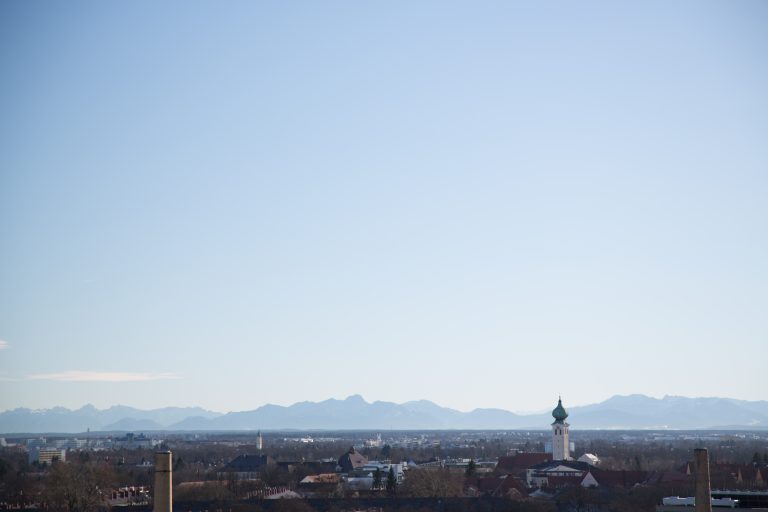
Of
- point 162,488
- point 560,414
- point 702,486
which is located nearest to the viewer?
point 162,488

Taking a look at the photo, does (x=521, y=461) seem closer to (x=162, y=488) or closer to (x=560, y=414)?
(x=560, y=414)

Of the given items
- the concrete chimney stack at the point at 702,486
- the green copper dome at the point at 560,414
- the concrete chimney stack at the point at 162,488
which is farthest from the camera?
the green copper dome at the point at 560,414

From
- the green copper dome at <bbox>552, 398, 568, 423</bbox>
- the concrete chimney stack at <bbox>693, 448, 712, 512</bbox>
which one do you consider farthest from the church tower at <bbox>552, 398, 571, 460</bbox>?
the concrete chimney stack at <bbox>693, 448, 712, 512</bbox>

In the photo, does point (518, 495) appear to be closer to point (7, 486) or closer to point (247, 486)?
point (247, 486)

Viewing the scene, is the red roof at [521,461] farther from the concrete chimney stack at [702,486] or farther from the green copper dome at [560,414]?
the concrete chimney stack at [702,486]

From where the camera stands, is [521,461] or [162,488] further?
[521,461]

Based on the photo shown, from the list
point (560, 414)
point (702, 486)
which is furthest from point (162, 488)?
point (560, 414)

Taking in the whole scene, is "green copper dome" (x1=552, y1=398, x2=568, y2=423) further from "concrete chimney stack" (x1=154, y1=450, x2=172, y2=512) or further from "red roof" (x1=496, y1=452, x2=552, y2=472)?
"concrete chimney stack" (x1=154, y1=450, x2=172, y2=512)

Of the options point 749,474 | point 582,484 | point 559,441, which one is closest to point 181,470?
point 559,441

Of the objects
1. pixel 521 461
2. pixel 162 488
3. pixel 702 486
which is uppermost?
pixel 162 488

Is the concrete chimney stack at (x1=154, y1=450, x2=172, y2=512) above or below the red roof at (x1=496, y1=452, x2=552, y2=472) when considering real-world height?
above

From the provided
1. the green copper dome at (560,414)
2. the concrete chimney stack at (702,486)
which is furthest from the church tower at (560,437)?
the concrete chimney stack at (702,486)

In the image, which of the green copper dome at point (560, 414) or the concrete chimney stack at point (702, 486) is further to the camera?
the green copper dome at point (560, 414)

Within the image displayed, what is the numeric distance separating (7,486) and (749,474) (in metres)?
74.6
